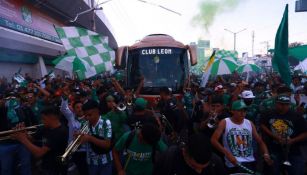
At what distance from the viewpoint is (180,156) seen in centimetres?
276

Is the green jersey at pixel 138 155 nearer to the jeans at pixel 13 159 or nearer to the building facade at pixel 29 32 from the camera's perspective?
Result: the jeans at pixel 13 159

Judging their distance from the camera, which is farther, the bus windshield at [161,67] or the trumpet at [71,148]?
the bus windshield at [161,67]

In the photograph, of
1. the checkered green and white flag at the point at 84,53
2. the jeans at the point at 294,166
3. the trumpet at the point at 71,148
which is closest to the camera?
the trumpet at the point at 71,148

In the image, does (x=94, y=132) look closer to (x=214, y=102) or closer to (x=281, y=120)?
(x=214, y=102)

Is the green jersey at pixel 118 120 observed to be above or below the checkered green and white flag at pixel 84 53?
below

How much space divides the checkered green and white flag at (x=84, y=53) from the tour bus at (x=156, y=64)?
5.32 feet

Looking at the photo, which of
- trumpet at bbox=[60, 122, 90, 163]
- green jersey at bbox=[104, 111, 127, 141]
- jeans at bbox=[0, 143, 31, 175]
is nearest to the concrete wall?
jeans at bbox=[0, 143, 31, 175]

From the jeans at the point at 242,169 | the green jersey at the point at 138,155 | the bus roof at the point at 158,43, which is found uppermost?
the bus roof at the point at 158,43

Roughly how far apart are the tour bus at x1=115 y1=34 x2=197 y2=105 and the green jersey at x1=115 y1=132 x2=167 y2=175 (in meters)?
7.04

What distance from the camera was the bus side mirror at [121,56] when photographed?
11.3m

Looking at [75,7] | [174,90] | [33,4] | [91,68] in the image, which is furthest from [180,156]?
[75,7]

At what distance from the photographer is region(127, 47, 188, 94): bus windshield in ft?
36.5

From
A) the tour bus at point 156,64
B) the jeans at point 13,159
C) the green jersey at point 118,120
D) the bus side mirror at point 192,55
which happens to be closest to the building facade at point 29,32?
the tour bus at point 156,64

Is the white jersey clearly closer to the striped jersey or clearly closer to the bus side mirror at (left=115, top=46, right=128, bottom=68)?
the striped jersey
